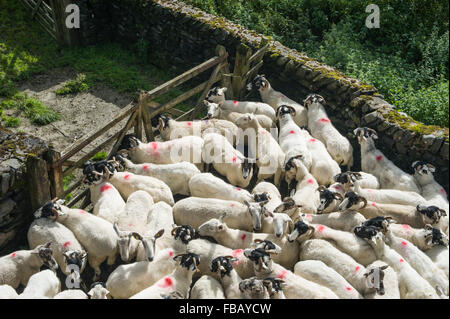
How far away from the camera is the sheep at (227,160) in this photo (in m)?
9.73

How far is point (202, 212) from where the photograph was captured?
8703 mm

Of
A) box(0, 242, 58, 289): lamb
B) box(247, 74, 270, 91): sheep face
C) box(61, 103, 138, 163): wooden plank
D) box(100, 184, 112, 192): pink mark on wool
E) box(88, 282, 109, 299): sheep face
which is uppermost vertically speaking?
box(61, 103, 138, 163): wooden plank

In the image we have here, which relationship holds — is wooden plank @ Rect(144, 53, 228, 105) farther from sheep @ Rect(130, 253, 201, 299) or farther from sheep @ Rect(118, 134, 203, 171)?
sheep @ Rect(130, 253, 201, 299)

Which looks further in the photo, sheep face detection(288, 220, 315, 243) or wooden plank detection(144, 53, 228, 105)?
wooden plank detection(144, 53, 228, 105)

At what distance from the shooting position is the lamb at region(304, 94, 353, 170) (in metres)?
10.3

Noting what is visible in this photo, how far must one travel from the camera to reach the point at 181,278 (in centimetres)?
740

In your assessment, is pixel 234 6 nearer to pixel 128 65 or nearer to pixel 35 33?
pixel 128 65

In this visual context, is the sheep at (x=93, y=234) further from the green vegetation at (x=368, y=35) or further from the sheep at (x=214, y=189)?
the green vegetation at (x=368, y=35)

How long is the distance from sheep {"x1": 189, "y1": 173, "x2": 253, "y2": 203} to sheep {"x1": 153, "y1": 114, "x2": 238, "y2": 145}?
160 cm

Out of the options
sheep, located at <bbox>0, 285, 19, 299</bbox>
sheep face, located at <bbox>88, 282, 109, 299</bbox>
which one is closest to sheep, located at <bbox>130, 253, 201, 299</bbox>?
sheep face, located at <bbox>88, 282, 109, 299</bbox>

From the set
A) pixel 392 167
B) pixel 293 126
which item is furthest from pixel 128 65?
pixel 392 167

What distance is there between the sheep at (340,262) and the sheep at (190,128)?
11.3ft

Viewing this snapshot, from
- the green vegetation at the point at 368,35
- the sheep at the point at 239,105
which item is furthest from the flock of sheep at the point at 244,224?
the green vegetation at the point at 368,35

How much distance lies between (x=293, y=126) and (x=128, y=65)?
601 cm
